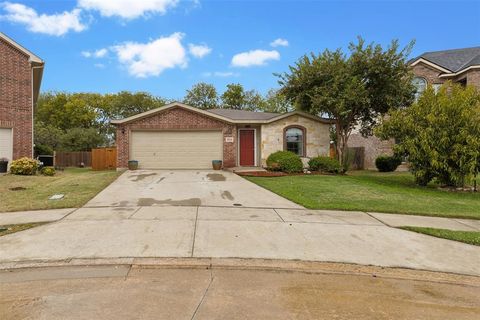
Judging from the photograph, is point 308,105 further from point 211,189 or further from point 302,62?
point 211,189

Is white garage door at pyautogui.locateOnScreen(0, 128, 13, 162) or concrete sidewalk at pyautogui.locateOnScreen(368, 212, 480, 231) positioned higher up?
white garage door at pyautogui.locateOnScreen(0, 128, 13, 162)

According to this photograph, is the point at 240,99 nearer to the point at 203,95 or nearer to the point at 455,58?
the point at 203,95

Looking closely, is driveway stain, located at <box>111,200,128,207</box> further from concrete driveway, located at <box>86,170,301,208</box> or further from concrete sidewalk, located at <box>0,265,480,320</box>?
concrete sidewalk, located at <box>0,265,480,320</box>

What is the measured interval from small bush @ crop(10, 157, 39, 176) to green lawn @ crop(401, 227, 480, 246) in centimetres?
1539

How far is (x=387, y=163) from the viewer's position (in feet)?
69.9

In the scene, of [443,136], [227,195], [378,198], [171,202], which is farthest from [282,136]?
[171,202]

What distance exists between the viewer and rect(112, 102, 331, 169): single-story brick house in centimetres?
1781

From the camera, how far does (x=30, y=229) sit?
18.9 feet

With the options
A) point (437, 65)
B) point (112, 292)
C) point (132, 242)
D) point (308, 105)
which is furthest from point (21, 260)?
point (437, 65)

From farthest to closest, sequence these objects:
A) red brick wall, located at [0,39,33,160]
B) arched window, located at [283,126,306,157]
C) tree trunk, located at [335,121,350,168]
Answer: tree trunk, located at [335,121,350,168], arched window, located at [283,126,306,157], red brick wall, located at [0,39,33,160]

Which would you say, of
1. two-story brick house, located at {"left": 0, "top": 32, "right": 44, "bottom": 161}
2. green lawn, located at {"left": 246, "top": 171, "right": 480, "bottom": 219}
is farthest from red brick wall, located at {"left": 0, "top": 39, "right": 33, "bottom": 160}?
green lawn, located at {"left": 246, "top": 171, "right": 480, "bottom": 219}

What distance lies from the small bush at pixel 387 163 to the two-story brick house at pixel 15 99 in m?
20.9

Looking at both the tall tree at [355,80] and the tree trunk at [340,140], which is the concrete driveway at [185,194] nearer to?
the tall tree at [355,80]

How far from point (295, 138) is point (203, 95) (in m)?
26.4
